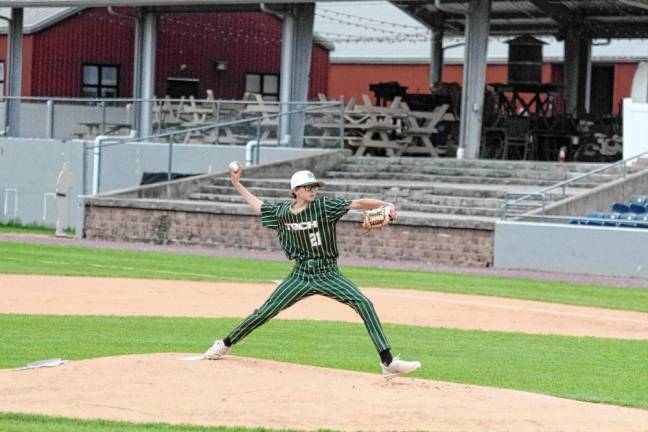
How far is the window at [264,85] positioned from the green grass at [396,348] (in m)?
28.4

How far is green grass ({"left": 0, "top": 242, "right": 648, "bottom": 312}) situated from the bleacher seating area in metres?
2.13

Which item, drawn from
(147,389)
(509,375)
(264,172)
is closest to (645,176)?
(264,172)

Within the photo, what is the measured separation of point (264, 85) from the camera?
46.3 m

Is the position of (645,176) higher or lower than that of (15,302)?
higher

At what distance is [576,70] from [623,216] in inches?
565

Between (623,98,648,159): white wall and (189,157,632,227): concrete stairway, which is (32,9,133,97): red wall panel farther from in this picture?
(623,98,648,159): white wall

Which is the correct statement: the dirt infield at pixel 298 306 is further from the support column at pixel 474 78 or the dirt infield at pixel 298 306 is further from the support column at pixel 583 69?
the support column at pixel 583 69

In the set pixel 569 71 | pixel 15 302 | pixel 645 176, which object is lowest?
pixel 15 302

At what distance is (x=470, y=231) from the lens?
26.9 m

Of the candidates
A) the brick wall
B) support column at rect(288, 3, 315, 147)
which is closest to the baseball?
the brick wall

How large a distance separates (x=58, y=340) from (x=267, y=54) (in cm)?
3210

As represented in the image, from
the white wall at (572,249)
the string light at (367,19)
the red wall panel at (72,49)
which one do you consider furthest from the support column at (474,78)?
the string light at (367,19)

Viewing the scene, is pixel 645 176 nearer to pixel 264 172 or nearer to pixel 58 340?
pixel 264 172

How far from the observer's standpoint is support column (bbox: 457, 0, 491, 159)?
3375cm
